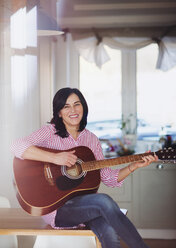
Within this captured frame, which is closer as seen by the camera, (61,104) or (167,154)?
(167,154)

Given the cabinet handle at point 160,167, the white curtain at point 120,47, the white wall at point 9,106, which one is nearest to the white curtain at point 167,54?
the white curtain at point 120,47

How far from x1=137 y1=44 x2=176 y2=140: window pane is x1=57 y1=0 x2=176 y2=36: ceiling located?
12.0 inches

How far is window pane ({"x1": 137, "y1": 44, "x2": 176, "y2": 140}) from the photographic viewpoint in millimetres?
4930

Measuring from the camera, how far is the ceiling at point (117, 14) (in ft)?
14.7

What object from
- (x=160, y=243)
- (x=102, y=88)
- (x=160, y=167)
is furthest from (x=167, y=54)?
(x=160, y=243)

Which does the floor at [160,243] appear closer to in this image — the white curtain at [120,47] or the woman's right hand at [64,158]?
the woman's right hand at [64,158]

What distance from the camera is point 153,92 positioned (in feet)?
16.3

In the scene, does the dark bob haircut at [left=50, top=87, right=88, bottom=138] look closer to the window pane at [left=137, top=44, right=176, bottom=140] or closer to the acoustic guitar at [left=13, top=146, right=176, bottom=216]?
the acoustic guitar at [left=13, top=146, right=176, bottom=216]

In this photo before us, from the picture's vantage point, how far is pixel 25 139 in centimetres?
234

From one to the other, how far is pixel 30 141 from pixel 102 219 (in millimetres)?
551

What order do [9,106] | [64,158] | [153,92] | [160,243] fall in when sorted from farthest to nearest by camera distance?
1. [153,92]
2. [160,243]
3. [9,106]
4. [64,158]

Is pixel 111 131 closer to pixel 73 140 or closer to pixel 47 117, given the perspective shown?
pixel 47 117

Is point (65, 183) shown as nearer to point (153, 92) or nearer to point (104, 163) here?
point (104, 163)

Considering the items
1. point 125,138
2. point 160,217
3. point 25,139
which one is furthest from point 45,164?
point 125,138
